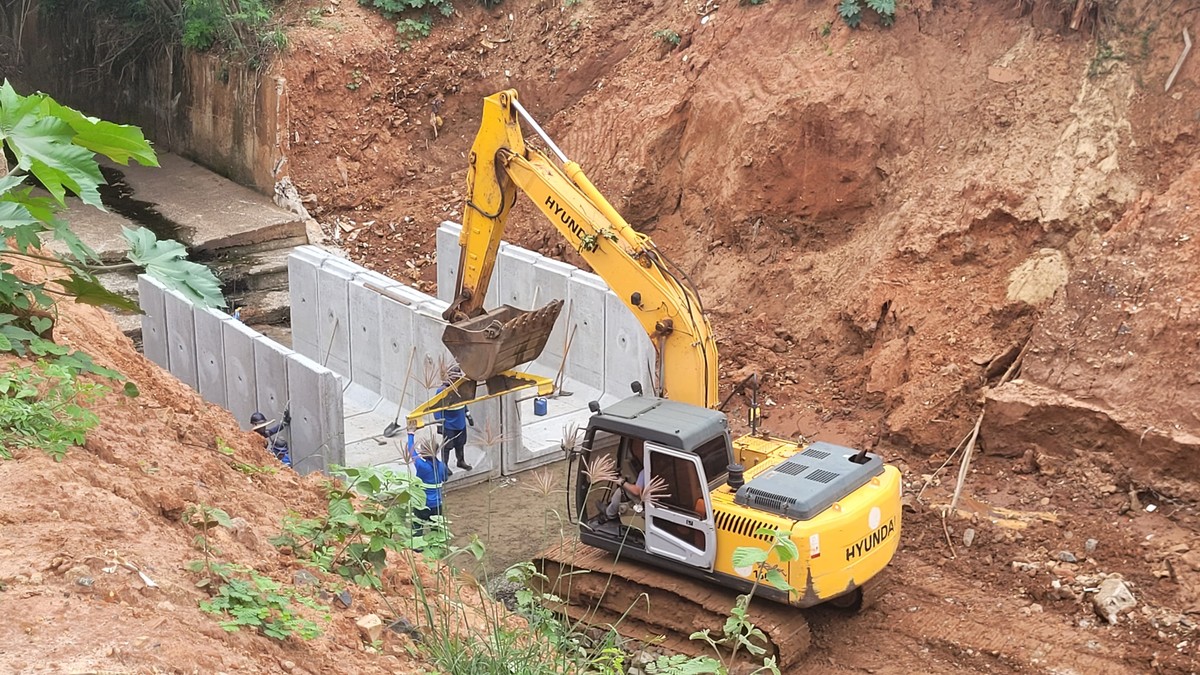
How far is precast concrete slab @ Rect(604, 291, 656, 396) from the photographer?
1453 cm

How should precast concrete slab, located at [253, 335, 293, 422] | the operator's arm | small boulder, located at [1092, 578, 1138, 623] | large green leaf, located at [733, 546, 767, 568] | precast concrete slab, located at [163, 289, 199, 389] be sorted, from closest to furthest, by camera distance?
large green leaf, located at [733, 546, 767, 568]
the operator's arm
small boulder, located at [1092, 578, 1138, 623]
precast concrete slab, located at [253, 335, 293, 422]
precast concrete slab, located at [163, 289, 199, 389]

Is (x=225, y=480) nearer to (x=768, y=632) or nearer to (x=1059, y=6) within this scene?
(x=768, y=632)

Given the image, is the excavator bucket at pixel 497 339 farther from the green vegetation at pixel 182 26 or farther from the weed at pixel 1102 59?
the green vegetation at pixel 182 26

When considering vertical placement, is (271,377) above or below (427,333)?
below

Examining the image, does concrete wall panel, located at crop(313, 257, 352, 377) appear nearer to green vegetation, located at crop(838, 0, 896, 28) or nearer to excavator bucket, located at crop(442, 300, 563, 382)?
excavator bucket, located at crop(442, 300, 563, 382)

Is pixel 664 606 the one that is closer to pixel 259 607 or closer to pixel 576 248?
pixel 576 248

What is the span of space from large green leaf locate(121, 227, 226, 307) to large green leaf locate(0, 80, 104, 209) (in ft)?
1.54

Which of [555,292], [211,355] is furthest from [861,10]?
[211,355]

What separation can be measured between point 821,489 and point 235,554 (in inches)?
186

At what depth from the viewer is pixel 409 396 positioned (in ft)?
47.6

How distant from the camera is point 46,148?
466cm

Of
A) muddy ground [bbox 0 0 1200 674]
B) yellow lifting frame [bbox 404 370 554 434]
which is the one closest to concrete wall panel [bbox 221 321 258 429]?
yellow lifting frame [bbox 404 370 554 434]

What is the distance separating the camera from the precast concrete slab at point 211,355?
13.9 metres

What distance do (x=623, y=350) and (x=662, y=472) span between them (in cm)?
579
